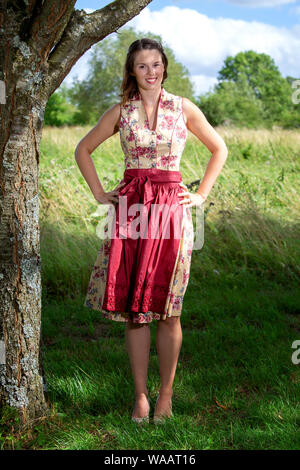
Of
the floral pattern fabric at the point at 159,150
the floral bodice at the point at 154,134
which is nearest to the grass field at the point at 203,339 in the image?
the floral pattern fabric at the point at 159,150

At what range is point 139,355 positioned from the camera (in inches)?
109

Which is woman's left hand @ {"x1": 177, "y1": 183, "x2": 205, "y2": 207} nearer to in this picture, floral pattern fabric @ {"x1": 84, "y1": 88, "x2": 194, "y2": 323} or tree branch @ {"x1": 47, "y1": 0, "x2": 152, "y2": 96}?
floral pattern fabric @ {"x1": 84, "y1": 88, "x2": 194, "y2": 323}

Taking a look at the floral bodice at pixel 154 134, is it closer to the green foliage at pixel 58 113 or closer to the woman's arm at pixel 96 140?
the woman's arm at pixel 96 140

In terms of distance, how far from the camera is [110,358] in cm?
349

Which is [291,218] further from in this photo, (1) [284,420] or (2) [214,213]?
(1) [284,420]

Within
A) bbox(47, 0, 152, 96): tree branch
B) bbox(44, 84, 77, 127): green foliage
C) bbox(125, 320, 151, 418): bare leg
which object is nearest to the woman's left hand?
bbox(125, 320, 151, 418): bare leg

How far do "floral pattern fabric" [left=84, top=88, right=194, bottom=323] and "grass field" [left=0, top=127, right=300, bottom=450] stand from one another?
561mm

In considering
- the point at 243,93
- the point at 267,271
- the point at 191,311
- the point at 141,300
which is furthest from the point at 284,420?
the point at 243,93

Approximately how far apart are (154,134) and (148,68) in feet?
1.05

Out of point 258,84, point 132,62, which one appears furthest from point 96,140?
point 258,84

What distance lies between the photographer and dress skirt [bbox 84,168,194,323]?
2.63 metres

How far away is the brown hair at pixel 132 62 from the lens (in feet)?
8.75

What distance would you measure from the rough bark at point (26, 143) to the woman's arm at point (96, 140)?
0.32 meters

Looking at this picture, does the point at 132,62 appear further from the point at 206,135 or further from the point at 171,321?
the point at 171,321
